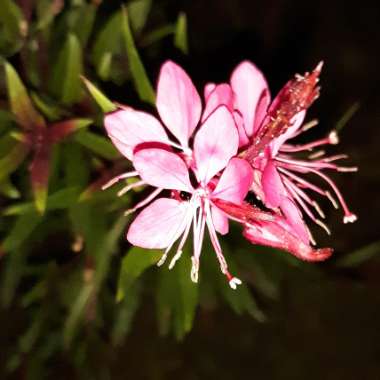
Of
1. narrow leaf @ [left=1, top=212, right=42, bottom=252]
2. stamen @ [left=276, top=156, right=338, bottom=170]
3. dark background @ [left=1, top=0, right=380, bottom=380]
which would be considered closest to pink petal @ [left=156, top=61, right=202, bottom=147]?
stamen @ [left=276, top=156, right=338, bottom=170]

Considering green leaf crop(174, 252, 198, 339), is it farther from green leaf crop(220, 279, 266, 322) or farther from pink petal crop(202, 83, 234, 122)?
pink petal crop(202, 83, 234, 122)

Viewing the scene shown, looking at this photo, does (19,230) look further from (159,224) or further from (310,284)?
(310,284)

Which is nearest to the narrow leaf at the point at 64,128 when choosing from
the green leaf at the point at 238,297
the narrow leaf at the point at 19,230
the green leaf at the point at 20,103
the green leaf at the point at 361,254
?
the green leaf at the point at 20,103

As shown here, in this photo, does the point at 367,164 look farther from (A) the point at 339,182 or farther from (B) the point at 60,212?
(B) the point at 60,212

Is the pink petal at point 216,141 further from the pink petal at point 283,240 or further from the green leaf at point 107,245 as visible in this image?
the green leaf at point 107,245

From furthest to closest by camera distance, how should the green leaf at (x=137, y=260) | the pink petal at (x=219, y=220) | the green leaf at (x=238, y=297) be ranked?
the green leaf at (x=238, y=297), the green leaf at (x=137, y=260), the pink petal at (x=219, y=220)

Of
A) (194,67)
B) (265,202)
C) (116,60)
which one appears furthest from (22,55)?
(265,202)

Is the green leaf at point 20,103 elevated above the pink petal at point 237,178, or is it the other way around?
the green leaf at point 20,103
